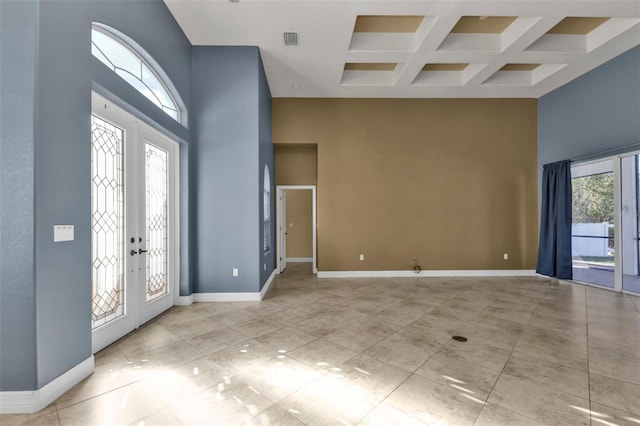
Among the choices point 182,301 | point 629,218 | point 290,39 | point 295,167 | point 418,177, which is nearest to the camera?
point 182,301

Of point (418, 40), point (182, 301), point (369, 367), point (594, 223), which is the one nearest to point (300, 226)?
point (182, 301)

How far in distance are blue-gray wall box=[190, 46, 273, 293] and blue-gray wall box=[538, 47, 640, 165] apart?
5964 millimetres

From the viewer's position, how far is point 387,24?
153 inches

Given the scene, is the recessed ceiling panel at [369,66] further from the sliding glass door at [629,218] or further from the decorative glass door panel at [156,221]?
the sliding glass door at [629,218]

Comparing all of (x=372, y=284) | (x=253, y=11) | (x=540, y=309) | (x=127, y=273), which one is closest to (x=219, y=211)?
(x=127, y=273)

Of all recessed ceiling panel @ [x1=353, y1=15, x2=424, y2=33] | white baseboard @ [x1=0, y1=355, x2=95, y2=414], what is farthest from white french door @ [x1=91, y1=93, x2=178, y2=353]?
recessed ceiling panel @ [x1=353, y1=15, x2=424, y2=33]

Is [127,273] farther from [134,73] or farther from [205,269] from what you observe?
[134,73]

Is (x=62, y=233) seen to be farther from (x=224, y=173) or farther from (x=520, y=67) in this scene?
(x=520, y=67)

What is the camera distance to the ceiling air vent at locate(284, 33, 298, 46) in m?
3.77

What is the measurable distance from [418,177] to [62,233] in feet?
18.8

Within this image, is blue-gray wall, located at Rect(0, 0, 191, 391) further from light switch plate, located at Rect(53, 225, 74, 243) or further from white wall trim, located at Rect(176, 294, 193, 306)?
white wall trim, located at Rect(176, 294, 193, 306)

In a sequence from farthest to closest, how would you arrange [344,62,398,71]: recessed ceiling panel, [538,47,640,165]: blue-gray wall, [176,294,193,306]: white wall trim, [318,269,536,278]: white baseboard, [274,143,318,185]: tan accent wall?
[274,143,318,185]: tan accent wall → [318,269,536,278]: white baseboard → [344,62,398,71]: recessed ceiling panel → [538,47,640,165]: blue-gray wall → [176,294,193,306]: white wall trim

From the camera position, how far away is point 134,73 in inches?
112

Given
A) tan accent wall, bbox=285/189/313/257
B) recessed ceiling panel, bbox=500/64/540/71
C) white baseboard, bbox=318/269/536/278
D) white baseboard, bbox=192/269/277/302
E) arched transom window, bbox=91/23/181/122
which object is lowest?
white baseboard, bbox=318/269/536/278
